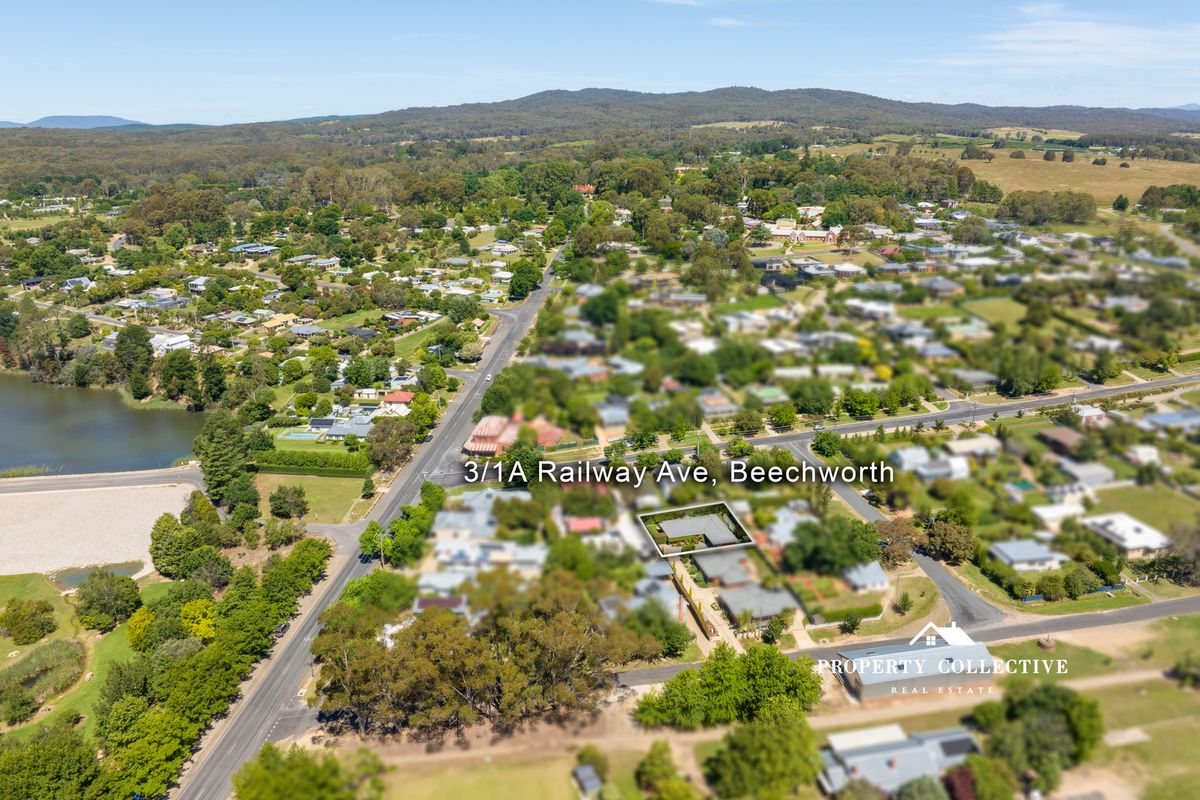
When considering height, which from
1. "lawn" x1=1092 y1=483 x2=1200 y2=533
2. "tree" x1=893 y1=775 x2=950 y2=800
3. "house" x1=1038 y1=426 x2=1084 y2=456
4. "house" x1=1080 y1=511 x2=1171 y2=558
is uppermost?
"house" x1=1038 y1=426 x2=1084 y2=456

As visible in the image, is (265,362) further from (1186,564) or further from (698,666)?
(1186,564)

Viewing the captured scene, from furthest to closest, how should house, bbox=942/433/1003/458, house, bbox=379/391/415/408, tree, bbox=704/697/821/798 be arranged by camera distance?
house, bbox=379/391/415/408 → house, bbox=942/433/1003/458 → tree, bbox=704/697/821/798

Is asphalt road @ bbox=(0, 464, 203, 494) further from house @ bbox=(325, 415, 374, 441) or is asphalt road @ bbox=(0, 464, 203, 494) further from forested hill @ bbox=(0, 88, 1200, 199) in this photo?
forested hill @ bbox=(0, 88, 1200, 199)

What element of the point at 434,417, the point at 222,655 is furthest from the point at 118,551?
the point at 434,417

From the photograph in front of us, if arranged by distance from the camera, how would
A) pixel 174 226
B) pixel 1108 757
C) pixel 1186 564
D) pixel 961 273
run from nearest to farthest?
pixel 1108 757 → pixel 961 273 → pixel 1186 564 → pixel 174 226

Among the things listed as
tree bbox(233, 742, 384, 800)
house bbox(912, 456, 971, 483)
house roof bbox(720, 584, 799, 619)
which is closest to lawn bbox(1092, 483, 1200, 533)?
house bbox(912, 456, 971, 483)

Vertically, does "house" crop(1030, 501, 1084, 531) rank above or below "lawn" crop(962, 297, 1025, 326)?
below

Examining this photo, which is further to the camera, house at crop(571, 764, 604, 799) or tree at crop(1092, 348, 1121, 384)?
house at crop(571, 764, 604, 799)
